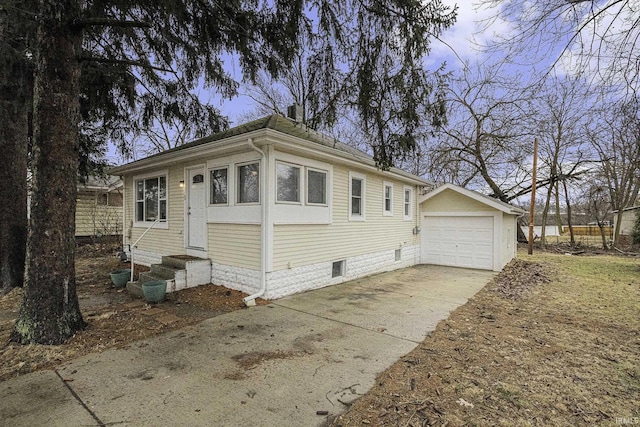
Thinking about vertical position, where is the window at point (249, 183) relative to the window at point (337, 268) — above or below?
above

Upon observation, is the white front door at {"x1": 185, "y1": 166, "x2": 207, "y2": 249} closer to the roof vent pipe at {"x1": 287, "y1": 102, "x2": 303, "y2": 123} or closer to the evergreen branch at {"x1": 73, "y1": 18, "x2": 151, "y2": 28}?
the roof vent pipe at {"x1": 287, "y1": 102, "x2": 303, "y2": 123}

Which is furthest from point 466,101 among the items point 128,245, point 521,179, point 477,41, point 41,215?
point 41,215

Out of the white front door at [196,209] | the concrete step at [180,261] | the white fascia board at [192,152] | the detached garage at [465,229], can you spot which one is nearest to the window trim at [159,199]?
the white fascia board at [192,152]

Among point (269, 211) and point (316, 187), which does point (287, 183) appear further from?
point (316, 187)

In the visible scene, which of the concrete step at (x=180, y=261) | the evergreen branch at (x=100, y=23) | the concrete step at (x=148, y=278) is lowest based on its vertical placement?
the concrete step at (x=148, y=278)

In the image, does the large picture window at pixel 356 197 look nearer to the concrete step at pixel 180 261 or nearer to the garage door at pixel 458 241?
the concrete step at pixel 180 261

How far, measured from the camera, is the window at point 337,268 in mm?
7976

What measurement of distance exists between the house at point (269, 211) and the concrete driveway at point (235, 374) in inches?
53.2

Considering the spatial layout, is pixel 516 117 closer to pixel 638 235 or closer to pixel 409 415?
pixel 638 235

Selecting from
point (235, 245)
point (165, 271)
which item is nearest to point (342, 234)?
point (235, 245)

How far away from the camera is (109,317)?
5.04 m

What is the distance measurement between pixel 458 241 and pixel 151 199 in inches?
402

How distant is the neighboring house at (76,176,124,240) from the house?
20.6 ft

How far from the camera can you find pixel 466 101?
19094 mm
